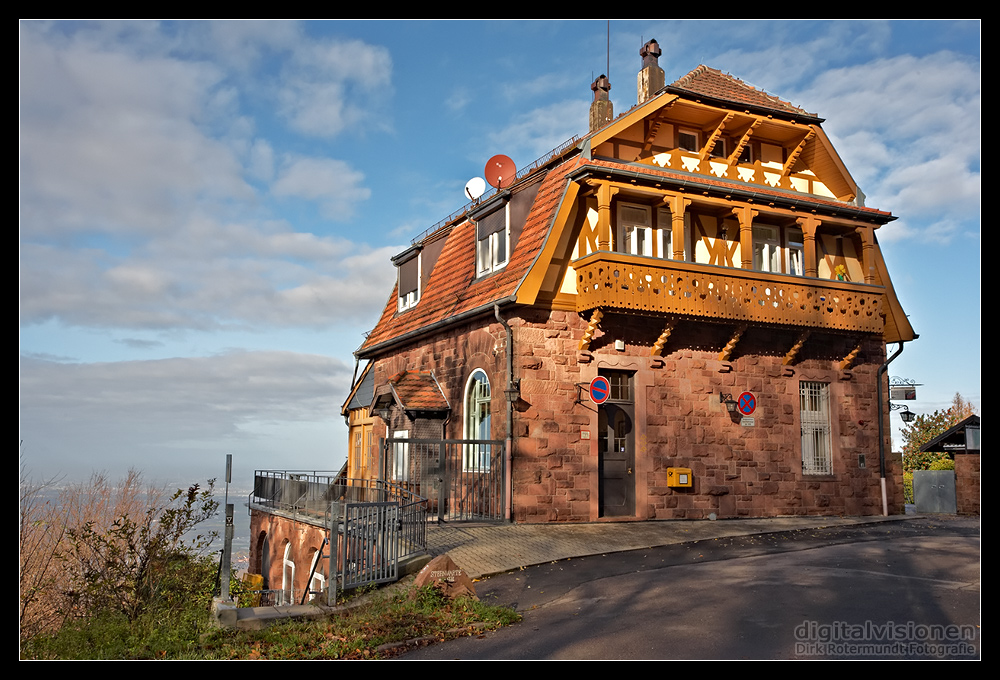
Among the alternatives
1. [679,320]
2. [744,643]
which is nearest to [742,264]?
[679,320]

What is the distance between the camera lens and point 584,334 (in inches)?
674

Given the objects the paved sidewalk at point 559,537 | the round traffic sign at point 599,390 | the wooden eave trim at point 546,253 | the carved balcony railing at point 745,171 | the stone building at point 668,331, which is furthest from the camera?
the carved balcony railing at point 745,171

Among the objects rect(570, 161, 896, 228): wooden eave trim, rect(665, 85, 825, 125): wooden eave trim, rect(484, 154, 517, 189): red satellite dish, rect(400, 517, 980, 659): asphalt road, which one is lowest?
rect(400, 517, 980, 659): asphalt road

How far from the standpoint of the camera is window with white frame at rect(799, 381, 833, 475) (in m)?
19.6

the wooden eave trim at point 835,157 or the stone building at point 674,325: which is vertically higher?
the wooden eave trim at point 835,157

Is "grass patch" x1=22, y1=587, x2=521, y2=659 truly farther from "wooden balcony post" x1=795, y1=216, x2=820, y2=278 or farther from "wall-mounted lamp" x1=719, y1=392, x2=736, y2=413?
"wooden balcony post" x1=795, y1=216, x2=820, y2=278

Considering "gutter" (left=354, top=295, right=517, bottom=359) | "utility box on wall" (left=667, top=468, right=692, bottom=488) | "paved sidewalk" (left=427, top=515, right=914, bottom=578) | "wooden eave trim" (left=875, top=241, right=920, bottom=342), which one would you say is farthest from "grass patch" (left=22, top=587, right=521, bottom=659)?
"wooden eave trim" (left=875, top=241, right=920, bottom=342)

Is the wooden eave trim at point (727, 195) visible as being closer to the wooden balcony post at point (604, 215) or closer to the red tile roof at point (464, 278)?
the wooden balcony post at point (604, 215)

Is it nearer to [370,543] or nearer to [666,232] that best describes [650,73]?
[666,232]

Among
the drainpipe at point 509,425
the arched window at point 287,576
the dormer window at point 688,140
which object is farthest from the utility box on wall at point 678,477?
the arched window at point 287,576

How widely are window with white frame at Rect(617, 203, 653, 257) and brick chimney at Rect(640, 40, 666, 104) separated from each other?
4803 millimetres

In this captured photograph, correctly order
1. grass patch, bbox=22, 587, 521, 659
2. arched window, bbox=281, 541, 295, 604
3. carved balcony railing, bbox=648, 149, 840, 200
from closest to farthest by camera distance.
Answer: grass patch, bbox=22, 587, 521, 659 → arched window, bbox=281, 541, 295, 604 → carved balcony railing, bbox=648, 149, 840, 200

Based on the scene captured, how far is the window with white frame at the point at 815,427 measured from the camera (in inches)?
771

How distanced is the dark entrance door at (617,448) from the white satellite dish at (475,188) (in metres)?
6.85
